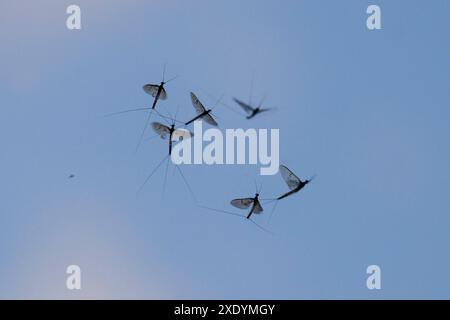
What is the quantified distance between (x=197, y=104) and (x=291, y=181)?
34.5 inches

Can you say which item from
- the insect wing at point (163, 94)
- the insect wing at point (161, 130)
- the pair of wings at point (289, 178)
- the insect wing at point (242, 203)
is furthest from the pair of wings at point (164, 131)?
the pair of wings at point (289, 178)

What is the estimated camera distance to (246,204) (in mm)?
5539

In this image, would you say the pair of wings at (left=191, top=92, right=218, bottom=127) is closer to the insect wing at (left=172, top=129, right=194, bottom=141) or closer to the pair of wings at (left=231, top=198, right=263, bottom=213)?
the insect wing at (left=172, top=129, right=194, bottom=141)

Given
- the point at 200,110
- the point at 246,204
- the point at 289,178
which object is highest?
the point at 200,110

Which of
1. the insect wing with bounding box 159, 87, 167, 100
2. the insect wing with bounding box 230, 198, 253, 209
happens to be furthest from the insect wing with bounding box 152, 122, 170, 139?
the insect wing with bounding box 230, 198, 253, 209

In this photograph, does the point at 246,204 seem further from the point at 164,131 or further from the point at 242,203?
the point at 164,131

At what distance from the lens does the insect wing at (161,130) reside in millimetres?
5610

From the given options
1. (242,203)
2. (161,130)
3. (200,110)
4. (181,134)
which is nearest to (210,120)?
(200,110)

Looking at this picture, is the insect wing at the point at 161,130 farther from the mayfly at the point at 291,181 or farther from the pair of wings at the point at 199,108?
the mayfly at the point at 291,181

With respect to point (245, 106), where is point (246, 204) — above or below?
below

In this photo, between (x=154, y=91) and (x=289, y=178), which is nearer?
(x=289, y=178)
